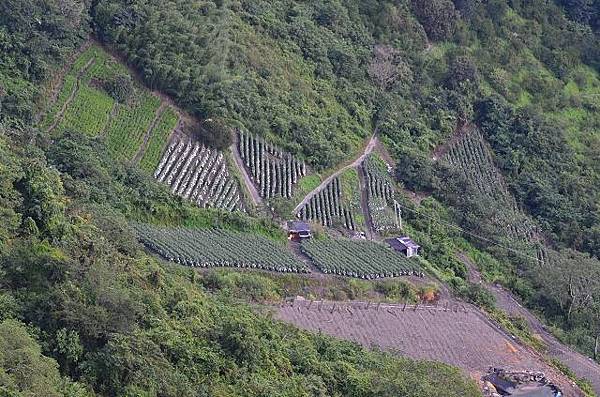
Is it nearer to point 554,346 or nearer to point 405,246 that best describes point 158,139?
point 405,246

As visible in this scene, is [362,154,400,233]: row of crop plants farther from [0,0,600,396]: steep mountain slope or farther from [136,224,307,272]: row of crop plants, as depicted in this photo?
[136,224,307,272]: row of crop plants

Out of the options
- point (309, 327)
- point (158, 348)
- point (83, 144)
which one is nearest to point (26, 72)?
point (83, 144)

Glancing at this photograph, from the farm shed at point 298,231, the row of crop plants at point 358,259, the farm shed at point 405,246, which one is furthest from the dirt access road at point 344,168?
the farm shed at point 405,246

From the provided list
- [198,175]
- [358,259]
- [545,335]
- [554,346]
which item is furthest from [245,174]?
[554,346]

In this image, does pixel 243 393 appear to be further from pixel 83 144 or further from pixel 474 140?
pixel 474 140

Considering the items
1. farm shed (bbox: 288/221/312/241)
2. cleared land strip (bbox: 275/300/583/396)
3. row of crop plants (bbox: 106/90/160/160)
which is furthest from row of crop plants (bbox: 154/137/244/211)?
cleared land strip (bbox: 275/300/583/396)

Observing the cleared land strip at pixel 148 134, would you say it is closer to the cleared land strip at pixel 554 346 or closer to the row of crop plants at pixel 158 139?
the row of crop plants at pixel 158 139
